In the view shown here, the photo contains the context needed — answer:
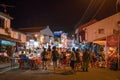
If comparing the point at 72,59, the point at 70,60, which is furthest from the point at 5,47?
the point at 72,59

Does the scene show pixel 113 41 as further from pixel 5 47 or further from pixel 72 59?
pixel 5 47

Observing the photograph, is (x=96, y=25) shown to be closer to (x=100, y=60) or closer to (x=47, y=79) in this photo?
(x=100, y=60)

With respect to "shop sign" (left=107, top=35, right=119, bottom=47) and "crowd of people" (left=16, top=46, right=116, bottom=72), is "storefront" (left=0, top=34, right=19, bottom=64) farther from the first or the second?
"shop sign" (left=107, top=35, right=119, bottom=47)

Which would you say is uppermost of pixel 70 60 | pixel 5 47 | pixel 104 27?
pixel 104 27

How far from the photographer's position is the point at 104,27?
36531 millimetres

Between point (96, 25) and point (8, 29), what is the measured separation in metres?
13.8

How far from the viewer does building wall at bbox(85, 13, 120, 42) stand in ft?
111

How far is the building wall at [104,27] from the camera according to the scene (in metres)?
33.8

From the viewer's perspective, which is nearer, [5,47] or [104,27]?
[5,47]

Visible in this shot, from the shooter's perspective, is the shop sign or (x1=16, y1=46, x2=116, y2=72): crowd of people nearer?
(x1=16, y1=46, x2=116, y2=72): crowd of people

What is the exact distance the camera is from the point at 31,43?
1719 inches

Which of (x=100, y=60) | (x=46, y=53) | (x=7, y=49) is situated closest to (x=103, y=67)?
(x=100, y=60)

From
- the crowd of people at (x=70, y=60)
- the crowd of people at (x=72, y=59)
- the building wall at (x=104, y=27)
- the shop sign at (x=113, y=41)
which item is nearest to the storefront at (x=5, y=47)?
the crowd of people at (x=70, y=60)

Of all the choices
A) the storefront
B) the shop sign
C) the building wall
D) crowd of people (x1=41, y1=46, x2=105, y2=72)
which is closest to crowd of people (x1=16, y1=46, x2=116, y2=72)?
crowd of people (x1=41, y1=46, x2=105, y2=72)
